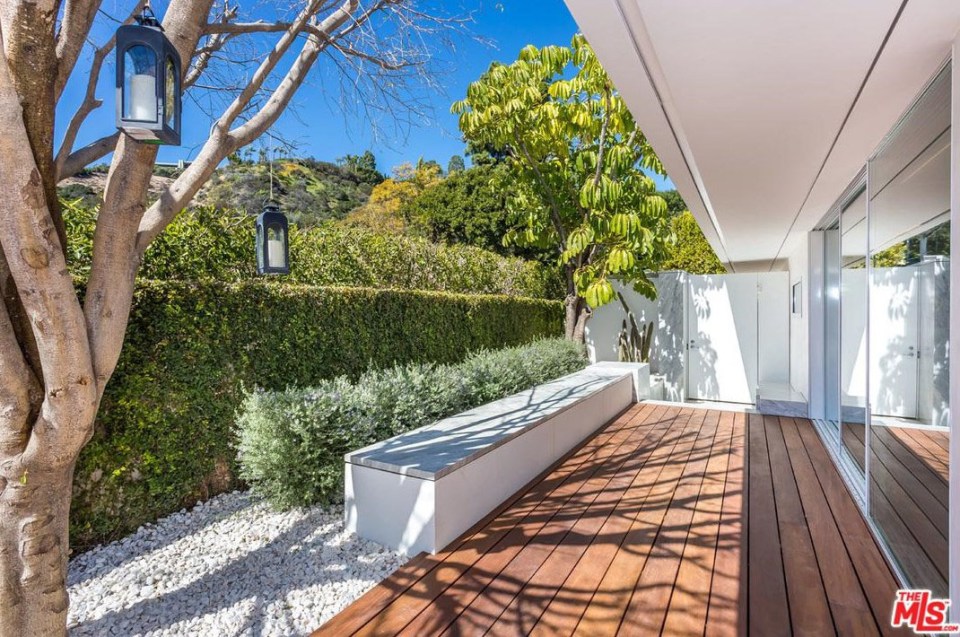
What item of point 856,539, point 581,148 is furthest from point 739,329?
point 856,539

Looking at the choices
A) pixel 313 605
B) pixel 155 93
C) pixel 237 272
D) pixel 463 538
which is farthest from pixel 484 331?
pixel 155 93

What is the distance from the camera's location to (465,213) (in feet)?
57.3

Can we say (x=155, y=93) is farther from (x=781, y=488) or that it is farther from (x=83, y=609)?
(x=781, y=488)

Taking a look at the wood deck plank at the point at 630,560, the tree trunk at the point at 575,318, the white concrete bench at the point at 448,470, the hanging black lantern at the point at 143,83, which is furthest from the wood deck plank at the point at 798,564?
the tree trunk at the point at 575,318

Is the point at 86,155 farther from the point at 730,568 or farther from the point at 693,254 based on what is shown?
the point at 693,254

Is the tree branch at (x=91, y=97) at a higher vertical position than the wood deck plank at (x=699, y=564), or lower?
higher

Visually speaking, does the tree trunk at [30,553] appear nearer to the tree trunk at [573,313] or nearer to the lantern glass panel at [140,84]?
the lantern glass panel at [140,84]

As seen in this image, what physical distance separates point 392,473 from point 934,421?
2.64 m

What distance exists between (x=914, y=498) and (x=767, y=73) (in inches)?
86.5

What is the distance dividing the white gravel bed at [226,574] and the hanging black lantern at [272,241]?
5.16ft

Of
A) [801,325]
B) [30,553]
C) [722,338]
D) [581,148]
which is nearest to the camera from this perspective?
[30,553]

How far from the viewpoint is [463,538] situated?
291 cm

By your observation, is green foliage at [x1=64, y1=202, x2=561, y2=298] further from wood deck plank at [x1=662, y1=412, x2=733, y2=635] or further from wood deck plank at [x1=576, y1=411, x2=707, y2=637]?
wood deck plank at [x1=662, y1=412, x2=733, y2=635]

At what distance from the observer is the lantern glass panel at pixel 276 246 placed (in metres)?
3.12
